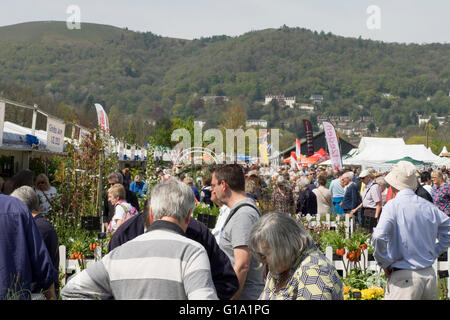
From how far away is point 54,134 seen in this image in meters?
11.4

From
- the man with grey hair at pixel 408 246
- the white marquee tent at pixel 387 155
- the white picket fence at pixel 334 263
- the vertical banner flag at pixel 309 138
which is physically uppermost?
the vertical banner flag at pixel 309 138

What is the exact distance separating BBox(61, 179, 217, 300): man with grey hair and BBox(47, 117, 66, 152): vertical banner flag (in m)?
8.99

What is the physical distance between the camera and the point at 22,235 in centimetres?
369

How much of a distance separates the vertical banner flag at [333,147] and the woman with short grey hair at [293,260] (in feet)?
59.9

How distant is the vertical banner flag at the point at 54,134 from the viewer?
37.1 ft

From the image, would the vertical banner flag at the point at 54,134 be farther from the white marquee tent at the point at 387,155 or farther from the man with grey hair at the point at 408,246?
the white marquee tent at the point at 387,155

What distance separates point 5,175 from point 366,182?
801 cm

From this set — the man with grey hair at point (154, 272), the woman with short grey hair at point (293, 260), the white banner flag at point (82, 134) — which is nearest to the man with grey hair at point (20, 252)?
the man with grey hair at point (154, 272)

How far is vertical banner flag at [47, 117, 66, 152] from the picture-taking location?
1132cm

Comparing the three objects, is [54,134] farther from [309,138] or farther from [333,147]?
[309,138]

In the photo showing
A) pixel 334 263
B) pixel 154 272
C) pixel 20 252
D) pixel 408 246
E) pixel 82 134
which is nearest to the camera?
pixel 154 272

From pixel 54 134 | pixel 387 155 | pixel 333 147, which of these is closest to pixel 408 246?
pixel 54 134

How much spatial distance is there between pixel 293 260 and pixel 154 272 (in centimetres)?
77
